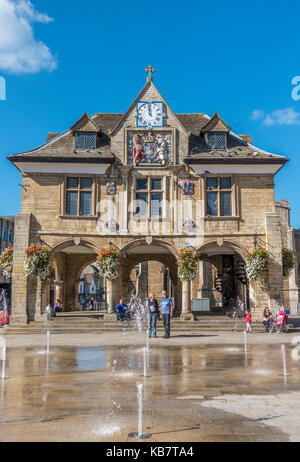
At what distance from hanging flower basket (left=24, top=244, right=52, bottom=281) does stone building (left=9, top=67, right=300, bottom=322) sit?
74 centimetres

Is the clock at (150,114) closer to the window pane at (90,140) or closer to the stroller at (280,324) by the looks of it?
the window pane at (90,140)

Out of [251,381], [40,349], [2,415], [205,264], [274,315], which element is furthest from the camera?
[205,264]

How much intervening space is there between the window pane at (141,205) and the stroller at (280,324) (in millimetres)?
8115

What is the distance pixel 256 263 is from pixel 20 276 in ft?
37.5

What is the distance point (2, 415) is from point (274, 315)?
1660 centimetres

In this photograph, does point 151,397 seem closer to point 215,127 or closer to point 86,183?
point 86,183

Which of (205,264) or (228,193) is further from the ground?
(228,193)

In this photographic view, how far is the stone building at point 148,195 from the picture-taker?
20.2 metres

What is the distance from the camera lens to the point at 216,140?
21891 mm

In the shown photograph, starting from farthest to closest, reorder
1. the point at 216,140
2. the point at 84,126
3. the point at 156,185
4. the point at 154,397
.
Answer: the point at 216,140, the point at 84,126, the point at 156,185, the point at 154,397

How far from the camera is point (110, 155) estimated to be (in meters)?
20.8

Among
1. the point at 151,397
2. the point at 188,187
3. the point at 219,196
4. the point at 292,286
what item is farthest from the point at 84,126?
the point at 292,286
